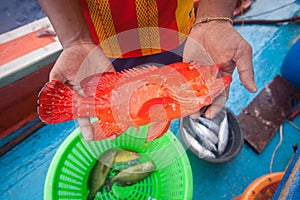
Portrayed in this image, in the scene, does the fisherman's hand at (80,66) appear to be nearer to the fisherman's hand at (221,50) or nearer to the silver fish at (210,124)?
the fisherman's hand at (221,50)

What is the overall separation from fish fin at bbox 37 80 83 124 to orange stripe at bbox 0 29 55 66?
1183 millimetres

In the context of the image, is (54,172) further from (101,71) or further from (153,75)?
(153,75)

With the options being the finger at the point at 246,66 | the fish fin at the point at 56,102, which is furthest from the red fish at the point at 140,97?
the finger at the point at 246,66

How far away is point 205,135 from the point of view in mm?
2154

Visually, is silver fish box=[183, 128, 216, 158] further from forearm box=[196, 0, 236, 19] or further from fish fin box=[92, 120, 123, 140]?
forearm box=[196, 0, 236, 19]

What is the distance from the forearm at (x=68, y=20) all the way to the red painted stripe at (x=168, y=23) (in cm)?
49

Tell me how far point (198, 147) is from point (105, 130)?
966 mm

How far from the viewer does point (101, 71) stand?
60.7 inches

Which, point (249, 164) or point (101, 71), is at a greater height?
point (101, 71)

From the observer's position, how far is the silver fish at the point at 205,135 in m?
2.13

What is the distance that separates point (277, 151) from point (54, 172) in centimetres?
209

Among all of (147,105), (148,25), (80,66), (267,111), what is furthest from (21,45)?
(267,111)

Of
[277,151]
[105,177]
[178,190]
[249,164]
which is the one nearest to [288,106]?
[277,151]

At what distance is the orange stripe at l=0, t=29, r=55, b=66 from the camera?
228 cm
